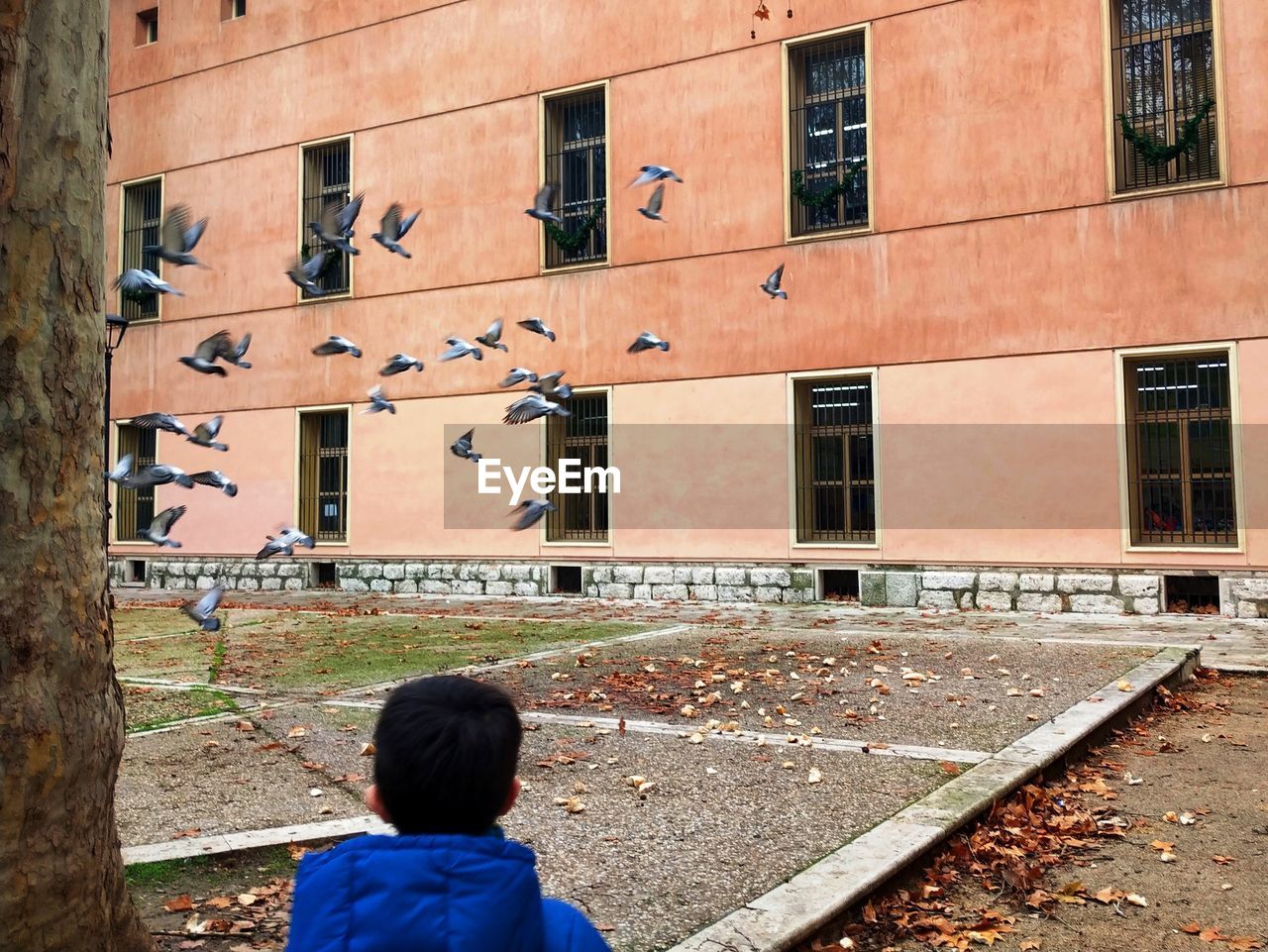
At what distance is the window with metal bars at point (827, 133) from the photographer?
17094 mm

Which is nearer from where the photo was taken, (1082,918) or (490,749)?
(490,749)

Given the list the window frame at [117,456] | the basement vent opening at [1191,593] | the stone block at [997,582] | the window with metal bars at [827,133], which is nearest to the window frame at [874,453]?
Result: the stone block at [997,582]

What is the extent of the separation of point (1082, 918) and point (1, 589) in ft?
13.1

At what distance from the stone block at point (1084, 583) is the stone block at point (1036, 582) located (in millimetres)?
102

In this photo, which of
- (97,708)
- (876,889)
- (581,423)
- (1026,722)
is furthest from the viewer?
(581,423)

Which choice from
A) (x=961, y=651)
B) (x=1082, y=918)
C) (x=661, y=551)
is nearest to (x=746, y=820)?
(x=1082, y=918)

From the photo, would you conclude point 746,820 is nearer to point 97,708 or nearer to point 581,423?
point 97,708

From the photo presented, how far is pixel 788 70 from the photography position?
1742cm

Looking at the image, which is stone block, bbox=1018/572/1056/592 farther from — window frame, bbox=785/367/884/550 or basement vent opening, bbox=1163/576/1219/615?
window frame, bbox=785/367/884/550

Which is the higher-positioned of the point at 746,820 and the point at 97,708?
the point at 97,708

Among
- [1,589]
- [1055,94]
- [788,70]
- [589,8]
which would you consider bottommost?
[1,589]

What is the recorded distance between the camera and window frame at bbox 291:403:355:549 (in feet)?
69.0

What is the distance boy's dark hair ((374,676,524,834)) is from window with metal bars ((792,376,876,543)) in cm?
1520

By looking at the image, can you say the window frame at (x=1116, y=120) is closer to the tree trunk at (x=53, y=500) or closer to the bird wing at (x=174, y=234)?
the bird wing at (x=174, y=234)
